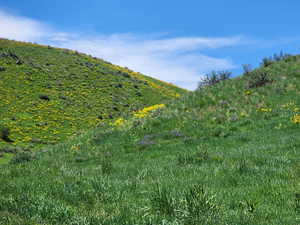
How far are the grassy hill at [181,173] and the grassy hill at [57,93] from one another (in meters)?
10.4

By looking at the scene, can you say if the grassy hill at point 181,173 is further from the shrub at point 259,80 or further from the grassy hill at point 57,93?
the grassy hill at point 57,93

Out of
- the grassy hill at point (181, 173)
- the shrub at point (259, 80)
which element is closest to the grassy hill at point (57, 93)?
the grassy hill at point (181, 173)

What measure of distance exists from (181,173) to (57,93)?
35660mm

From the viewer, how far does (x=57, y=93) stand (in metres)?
41.8

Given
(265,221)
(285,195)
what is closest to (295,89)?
(285,195)

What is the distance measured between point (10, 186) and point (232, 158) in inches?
258

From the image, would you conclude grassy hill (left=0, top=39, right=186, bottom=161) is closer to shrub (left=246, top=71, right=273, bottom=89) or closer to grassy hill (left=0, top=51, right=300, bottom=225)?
grassy hill (left=0, top=51, right=300, bottom=225)

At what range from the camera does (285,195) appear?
6.00 metres

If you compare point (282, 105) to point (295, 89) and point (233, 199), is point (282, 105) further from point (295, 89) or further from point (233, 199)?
point (233, 199)

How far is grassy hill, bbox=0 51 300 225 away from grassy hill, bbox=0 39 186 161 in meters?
10.4

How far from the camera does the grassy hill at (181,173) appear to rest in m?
5.07

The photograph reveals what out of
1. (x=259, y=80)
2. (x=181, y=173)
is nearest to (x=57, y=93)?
(x=259, y=80)

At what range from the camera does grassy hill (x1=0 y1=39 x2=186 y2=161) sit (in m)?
31.0

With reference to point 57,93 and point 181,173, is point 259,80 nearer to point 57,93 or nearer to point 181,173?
point 181,173
